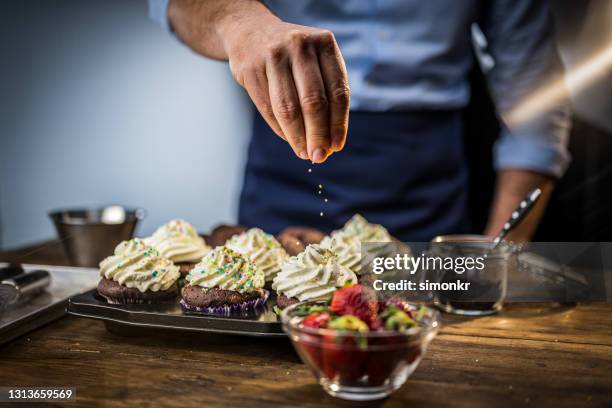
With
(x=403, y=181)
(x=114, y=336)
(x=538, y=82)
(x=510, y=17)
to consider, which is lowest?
(x=114, y=336)

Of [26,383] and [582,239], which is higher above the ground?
[26,383]

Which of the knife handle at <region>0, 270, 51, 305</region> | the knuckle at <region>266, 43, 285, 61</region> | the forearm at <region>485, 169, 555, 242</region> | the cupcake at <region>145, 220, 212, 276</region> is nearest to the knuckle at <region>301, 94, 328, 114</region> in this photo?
the knuckle at <region>266, 43, 285, 61</region>

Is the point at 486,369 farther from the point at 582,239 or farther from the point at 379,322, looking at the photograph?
the point at 582,239

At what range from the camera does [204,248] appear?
6.07 ft

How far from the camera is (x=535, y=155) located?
8.36ft

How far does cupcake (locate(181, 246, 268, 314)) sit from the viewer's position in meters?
1.46

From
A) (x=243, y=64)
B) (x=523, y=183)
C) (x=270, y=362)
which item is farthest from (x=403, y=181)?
(x=270, y=362)

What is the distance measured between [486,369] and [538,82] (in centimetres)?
166

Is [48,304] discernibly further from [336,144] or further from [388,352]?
[388,352]

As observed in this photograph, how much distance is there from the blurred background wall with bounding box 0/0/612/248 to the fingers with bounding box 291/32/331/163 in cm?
257

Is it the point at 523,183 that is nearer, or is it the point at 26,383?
the point at 26,383

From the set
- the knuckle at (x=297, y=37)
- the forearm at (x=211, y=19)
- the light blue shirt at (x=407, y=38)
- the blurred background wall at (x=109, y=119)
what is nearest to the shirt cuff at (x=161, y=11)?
the forearm at (x=211, y=19)

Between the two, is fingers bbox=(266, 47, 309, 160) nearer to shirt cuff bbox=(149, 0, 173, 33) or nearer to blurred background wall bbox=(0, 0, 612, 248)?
shirt cuff bbox=(149, 0, 173, 33)

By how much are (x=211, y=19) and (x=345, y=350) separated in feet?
3.34
